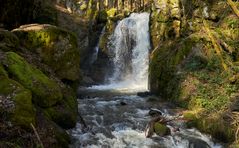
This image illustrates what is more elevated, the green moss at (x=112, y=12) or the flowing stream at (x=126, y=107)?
the green moss at (x=112, y=12)

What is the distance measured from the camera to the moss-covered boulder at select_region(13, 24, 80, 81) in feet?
51.5

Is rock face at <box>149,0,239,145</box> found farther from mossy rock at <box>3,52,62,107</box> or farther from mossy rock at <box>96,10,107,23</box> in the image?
mossy rock at <box>96,10,107,23</box>

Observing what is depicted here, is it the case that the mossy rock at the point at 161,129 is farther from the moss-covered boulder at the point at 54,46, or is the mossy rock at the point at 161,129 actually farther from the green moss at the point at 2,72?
the moss-covered boulder at the point at 54,46

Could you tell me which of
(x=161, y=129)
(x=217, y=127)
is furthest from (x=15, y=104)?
(x=217, y=127)

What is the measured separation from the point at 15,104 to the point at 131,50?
Answer: 18758mm

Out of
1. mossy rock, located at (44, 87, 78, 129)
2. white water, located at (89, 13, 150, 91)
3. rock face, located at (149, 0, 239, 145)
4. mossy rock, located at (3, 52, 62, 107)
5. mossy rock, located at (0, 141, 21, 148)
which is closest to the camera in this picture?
mossy rock, located at (0, 141, 21, 148)

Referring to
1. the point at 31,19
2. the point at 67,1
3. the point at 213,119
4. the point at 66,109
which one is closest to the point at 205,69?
the point at 213,119

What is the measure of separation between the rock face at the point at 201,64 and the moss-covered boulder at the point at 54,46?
5080 millimetres

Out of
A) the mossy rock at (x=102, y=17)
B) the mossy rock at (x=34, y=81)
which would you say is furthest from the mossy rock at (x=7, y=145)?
the mossy rock at (x=102, y=17)

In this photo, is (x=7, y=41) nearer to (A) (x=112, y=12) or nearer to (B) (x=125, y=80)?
(B) (x=125, y=80)

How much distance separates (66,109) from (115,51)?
16798 millimetres

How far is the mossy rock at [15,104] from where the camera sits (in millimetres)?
9398

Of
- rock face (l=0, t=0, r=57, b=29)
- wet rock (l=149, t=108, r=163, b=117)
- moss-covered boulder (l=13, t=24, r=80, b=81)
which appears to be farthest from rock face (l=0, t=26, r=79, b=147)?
rock face (l=0, t=0, r=57, b=29)

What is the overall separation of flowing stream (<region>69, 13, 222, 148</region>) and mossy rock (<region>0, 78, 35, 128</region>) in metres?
2.18
